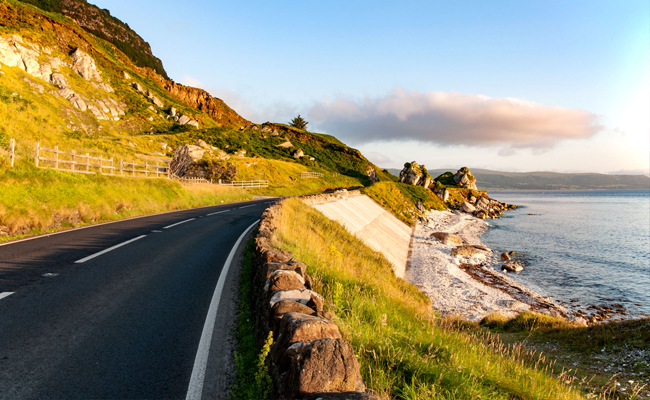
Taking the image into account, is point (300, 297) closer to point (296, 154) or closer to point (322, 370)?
point (322, 370)

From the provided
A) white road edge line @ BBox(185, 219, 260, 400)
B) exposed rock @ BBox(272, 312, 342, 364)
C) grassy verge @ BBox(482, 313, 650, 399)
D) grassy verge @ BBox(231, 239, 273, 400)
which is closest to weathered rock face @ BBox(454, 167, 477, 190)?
grassy verge @ BBox(482, 313, 650, 399)

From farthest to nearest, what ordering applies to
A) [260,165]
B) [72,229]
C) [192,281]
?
[260,165] < [72,229] < [192,281]

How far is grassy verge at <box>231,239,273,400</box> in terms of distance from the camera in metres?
3.63

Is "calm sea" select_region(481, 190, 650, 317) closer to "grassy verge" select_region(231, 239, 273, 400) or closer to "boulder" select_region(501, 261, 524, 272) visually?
"boulder" select_region(501, 261, 524, 272)

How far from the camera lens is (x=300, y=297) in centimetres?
477

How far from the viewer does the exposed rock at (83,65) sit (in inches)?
3923

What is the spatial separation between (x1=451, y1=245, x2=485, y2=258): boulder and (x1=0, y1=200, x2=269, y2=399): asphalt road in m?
26.3

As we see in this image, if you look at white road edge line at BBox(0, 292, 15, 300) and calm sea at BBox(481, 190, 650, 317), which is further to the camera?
calm sea at BBox(481, 190, 650, 317)

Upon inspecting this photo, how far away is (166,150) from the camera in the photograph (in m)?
66.5

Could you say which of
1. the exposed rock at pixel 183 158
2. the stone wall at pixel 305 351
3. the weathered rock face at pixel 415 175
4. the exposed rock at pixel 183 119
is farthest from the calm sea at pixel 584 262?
the exposed rock at pixel 183 119

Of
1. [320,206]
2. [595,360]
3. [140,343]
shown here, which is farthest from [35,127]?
[595,360]

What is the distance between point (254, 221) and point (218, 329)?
1332cm

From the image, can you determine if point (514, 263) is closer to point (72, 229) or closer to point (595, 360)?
point (595, 360)

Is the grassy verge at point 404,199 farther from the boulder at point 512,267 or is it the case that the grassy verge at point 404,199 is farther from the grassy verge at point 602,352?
the grassy verge at point 602,352
